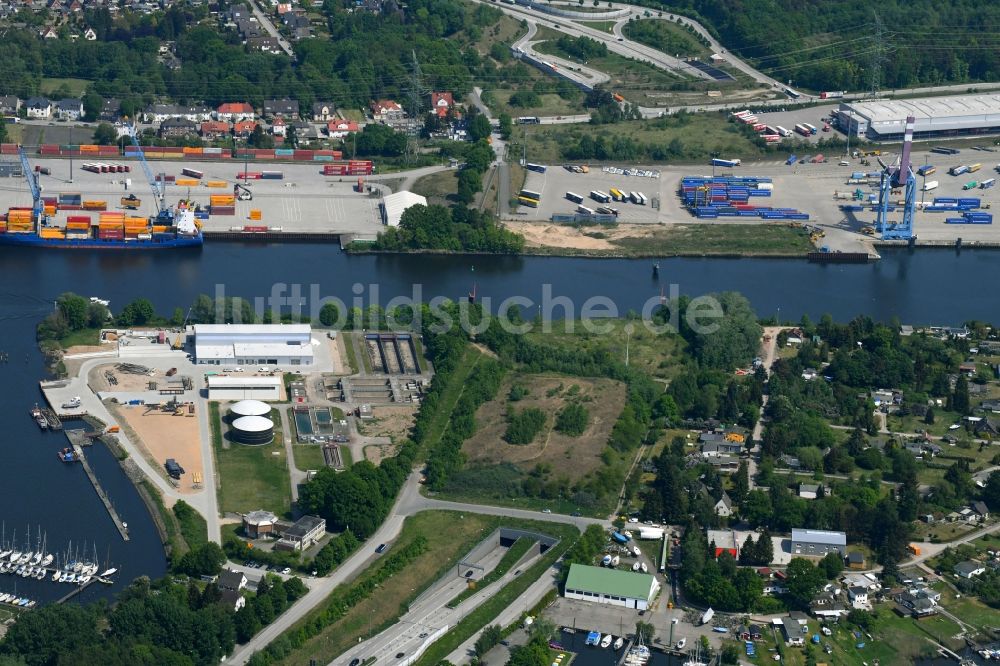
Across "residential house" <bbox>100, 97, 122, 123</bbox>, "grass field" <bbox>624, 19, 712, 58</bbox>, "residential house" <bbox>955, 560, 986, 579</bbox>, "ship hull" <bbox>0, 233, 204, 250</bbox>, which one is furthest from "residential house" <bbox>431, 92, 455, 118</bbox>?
"residential house" <bbox>955, 560, 986, 579</bbox>

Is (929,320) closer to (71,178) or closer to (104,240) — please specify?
(104,240)

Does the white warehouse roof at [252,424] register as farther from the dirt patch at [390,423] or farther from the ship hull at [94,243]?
the ship hull at [94,243]

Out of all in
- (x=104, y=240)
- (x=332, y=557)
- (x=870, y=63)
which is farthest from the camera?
(x=870, y=63)

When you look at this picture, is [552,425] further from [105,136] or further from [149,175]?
[105,136]

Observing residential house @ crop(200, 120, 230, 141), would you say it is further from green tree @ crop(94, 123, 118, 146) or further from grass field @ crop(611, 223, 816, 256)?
grass field @ crop(611, 223, 816, 256)

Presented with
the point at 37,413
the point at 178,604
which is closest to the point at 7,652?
the point at 178,604

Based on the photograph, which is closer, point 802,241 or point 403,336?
point 403,336
